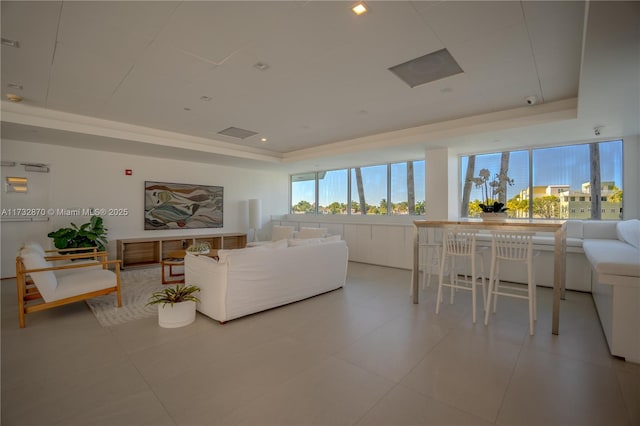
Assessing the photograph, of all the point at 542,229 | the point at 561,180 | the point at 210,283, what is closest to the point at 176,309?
the point at 210,283

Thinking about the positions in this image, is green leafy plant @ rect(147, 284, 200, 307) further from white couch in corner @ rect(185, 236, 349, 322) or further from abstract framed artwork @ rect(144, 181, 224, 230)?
abstract framed artwork @ rect(144, 181, 224, 230)

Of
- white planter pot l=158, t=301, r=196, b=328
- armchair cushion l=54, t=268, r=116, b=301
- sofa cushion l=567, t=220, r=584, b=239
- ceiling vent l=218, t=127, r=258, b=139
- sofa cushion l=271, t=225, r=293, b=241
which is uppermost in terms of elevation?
ceiling vent l=218, t=127, r=258, b=139

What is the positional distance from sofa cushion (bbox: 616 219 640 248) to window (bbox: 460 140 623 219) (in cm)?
74

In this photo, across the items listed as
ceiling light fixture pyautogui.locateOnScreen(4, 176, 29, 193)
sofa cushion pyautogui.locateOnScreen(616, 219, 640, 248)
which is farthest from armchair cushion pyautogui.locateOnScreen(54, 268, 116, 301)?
sofa cushion pyautogui.locateOnScreen(616, 219, 640, 248)

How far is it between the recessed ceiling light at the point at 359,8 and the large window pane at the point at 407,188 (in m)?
5.09

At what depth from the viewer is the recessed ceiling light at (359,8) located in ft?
6.91

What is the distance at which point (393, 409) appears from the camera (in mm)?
1801

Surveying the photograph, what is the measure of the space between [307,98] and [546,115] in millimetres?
3300

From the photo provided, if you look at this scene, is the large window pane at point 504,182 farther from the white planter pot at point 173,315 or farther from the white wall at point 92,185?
the white wall at point 92,185

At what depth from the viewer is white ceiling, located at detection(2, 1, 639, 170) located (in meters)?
2.22

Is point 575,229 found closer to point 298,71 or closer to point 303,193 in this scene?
point 298,71

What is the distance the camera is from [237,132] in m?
5.55

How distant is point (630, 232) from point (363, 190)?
5.16 meters

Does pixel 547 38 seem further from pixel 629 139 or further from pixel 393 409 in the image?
pixel 629 139
